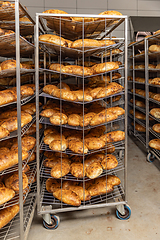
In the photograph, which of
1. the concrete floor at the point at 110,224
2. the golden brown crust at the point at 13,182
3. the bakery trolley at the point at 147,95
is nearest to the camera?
the golden brown crust at the point at 13,182

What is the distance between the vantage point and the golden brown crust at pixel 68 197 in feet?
6.31

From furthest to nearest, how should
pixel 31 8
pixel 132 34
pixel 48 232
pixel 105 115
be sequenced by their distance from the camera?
pixel 132 34
pixel 31 8
pixel 105 115
pixel 48 232

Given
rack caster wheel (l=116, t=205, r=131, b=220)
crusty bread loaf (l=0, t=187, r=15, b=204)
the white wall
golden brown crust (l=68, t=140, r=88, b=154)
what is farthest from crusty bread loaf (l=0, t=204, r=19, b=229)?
the white wall

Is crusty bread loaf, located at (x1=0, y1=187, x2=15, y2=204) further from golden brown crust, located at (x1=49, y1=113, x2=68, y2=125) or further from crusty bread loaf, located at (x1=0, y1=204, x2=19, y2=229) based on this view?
golden brown crust, located at (x1=49, y1=113, x2=68, y2=125)

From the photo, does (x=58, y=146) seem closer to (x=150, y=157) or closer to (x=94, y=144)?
(x=94, y=144)

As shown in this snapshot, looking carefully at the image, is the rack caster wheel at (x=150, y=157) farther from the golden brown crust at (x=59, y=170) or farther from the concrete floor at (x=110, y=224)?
the golden brown crust at (x=59, y=170)

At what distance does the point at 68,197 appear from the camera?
1.94 m

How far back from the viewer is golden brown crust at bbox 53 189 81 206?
192 centimetres

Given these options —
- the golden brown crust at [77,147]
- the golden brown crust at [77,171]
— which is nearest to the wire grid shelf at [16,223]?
the golden brown crust at [77,171]

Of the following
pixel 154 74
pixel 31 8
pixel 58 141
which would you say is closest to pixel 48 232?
pixel 58 141

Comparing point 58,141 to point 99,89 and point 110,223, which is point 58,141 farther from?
point 110,223

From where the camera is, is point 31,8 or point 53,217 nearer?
point 53,217

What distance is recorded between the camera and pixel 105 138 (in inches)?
88.2

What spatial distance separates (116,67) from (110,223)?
59.8 inches
